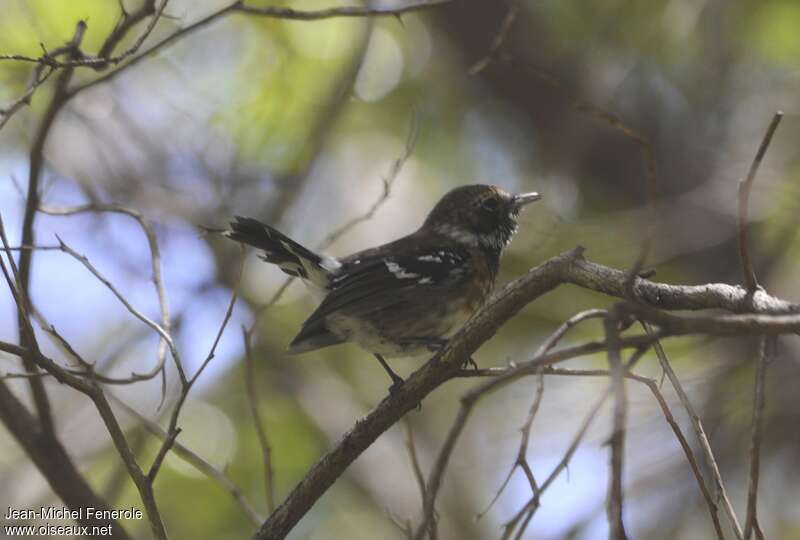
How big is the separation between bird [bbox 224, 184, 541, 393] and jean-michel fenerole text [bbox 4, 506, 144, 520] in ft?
3.97

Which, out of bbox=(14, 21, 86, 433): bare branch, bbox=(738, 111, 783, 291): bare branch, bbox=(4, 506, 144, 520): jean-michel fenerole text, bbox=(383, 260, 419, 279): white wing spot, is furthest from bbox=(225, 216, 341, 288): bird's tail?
bbox=(738, 111, 783, 291): bare branch

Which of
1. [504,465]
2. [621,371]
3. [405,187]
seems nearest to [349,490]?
[504,465]

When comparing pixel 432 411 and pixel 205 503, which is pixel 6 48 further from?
pixel 432 411

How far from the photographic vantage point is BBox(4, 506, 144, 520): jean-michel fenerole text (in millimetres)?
3451

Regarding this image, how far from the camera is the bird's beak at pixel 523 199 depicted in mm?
4865

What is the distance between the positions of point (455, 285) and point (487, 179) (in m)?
3.52

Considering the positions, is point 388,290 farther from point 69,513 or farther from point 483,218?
point 69,513

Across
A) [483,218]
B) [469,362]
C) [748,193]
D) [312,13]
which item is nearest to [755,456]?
[748,193]

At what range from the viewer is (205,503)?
6.64 metres

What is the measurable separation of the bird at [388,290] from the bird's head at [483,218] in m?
0.13

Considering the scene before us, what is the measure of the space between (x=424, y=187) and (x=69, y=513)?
4.95 metres

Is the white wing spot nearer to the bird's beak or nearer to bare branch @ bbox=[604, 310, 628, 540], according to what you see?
the bird's beak

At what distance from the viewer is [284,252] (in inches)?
170

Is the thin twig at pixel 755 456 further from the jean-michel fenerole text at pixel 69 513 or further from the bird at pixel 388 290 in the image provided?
the jean-michel fenerole text at pixel 69 513
